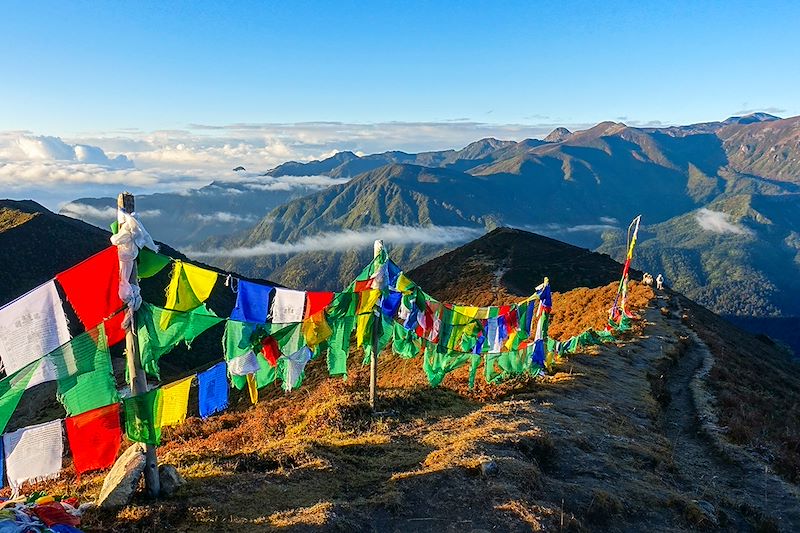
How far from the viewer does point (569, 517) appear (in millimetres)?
9391

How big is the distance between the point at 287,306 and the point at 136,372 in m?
4.05

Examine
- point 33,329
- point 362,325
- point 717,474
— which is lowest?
point 717,474

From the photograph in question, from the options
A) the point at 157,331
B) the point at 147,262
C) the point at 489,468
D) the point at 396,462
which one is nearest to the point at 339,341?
the point at 396,462

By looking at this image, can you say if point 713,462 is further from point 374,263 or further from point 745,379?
point 745,379

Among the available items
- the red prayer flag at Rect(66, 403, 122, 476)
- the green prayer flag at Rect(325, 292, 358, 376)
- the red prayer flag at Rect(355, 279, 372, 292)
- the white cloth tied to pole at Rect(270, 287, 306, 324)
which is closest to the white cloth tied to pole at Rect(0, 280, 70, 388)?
the red prayer flag at Rect(66, 403, 122, 476)

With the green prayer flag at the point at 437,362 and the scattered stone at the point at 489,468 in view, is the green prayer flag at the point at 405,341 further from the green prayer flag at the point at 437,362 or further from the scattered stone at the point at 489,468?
the scattered stone at the point at 489,468

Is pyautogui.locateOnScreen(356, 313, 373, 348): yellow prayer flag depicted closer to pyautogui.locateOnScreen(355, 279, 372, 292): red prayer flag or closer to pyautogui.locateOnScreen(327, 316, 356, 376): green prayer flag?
pyautogui.locateOnScreen(327, 316, 356, 376): green prayer flag

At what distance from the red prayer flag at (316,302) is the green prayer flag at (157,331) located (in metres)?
3.59

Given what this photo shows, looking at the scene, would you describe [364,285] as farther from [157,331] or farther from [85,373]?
[85,373]

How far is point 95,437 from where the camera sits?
8.26 meters

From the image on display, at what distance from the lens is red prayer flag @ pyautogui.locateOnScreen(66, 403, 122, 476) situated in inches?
320

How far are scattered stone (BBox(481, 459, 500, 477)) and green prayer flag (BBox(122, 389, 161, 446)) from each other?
5.86 metres

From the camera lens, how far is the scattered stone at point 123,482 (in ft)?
26.7

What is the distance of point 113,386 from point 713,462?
51.5 ft
